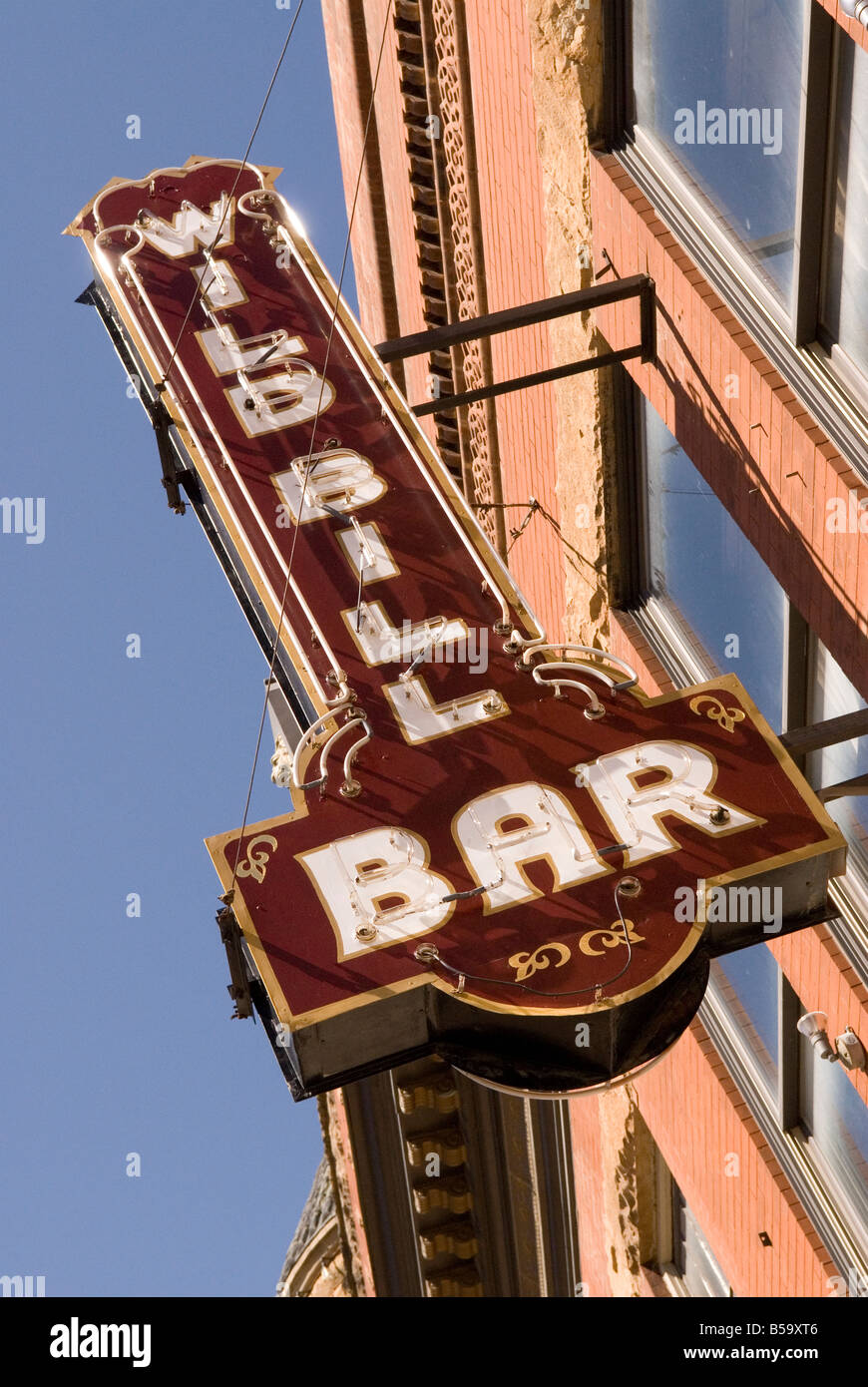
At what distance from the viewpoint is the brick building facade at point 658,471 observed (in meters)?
8.94

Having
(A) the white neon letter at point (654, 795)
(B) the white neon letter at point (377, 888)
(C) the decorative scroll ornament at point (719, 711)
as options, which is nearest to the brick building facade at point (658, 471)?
(C) the decorative scroll ornament at point (719, 711)

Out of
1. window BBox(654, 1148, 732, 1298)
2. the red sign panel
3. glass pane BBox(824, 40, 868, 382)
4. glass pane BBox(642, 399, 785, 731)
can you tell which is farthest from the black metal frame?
window BBox(654, 1148, 732, 1298)

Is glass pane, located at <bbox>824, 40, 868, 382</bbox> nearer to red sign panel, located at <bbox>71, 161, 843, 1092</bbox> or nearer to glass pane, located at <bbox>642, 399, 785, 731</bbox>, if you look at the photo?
glass pane, located at <bbox>642, 399, 785, 731</bbox>

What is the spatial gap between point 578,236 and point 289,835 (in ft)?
17.2

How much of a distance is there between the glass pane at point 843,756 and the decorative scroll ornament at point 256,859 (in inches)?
121

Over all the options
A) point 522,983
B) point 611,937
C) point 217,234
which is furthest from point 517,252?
point 522,983

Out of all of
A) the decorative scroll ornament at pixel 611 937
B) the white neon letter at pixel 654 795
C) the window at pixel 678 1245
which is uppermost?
the white neon letter at pixel 654 795

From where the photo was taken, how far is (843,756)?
30.8ft

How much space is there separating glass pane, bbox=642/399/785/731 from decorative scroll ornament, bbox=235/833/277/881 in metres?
3.37

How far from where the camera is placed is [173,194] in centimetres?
1212

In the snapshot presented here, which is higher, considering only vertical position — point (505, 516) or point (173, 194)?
point (173, 194)

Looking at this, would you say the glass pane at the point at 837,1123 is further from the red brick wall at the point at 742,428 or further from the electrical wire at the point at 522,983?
the electrical wire at the point at 522,983
